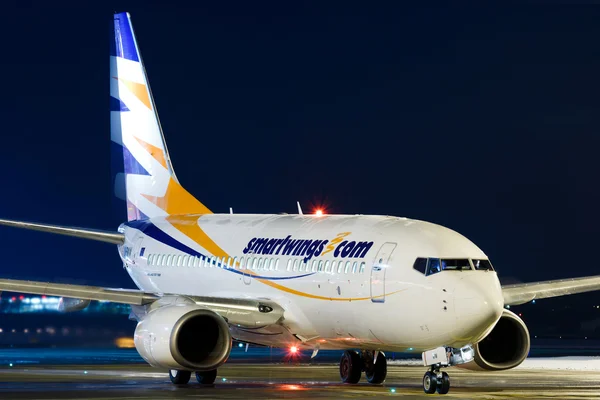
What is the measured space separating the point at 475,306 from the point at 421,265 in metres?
1.54

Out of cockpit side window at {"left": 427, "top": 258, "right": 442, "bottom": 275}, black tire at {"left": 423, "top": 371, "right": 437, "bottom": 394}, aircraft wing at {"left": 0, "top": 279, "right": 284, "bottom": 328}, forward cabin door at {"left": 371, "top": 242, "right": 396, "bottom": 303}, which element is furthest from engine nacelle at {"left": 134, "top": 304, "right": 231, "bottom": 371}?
cockpit side window at {"left": 427, "top": 258, "right": 442, "bottom": 275}

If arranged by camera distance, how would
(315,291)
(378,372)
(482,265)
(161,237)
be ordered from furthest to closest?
(161,237) → (378,372) → (315,291) → (482,265)

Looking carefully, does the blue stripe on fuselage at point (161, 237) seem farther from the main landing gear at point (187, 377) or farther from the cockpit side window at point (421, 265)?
the cockpit side window at point (421, 265)

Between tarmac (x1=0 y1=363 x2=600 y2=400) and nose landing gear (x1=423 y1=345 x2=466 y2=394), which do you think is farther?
nose landing gear (x1=423 y1=345 x2=466 y2=394)

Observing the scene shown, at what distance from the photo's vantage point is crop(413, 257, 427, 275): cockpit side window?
23.4 metres

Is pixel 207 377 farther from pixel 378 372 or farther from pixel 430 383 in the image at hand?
pixel 430 383

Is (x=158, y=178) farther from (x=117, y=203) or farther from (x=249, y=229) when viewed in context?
(x=249, y=229)

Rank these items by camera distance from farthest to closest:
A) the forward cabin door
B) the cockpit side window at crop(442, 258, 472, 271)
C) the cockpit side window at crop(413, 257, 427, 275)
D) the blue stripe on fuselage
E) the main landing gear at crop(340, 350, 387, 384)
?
the blue stripe on fuselage < the main landing gear at crop(340, 350, 387, 384) < the forward cabin door < the cockpit side window at crop(413, 257, 427, 275) < the cockpit side window at crop(442, 258, 472, 271)

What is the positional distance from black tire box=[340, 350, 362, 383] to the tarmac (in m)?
0.29

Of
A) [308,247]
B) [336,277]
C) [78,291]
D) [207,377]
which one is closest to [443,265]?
[336,277]

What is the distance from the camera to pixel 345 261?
2508 centimetres

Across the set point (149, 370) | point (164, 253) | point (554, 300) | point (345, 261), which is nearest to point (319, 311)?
point (345, 261)

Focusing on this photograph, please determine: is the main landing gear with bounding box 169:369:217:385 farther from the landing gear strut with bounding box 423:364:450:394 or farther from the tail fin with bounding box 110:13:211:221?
the tail fin with bounding box 110:13:211:221

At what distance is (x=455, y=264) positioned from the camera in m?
23.2
